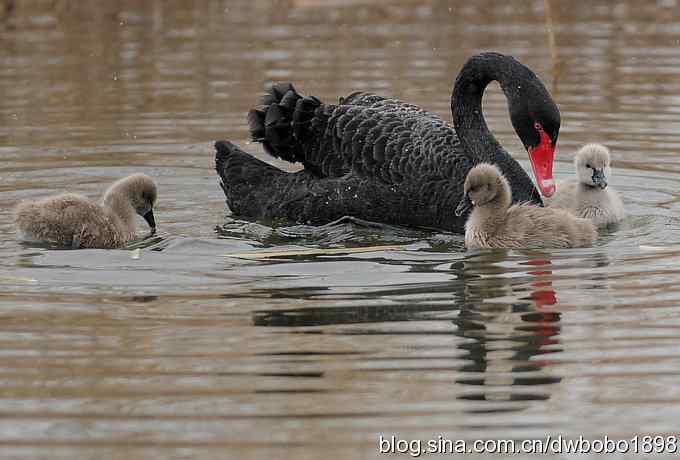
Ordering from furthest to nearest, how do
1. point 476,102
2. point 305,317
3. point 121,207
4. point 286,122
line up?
point 286,122, point 476,102, point 121,207, point 305,317

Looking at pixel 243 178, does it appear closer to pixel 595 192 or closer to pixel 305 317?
pixel 595 192

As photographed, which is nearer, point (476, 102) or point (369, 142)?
point (369, 142)

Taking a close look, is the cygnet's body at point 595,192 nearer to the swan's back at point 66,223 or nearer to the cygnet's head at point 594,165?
the cygnet's head at point 594,165

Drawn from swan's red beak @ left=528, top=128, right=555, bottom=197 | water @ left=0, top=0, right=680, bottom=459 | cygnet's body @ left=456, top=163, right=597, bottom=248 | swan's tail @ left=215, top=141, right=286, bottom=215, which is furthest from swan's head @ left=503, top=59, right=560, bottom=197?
swan's tail @ left=215, top=141, right=286, bottom=215

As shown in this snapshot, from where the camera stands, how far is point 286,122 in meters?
8.41

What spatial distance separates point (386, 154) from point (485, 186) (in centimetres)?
92

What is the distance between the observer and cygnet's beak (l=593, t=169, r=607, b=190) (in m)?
7.76

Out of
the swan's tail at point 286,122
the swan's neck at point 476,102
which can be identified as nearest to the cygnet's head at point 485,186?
the swan's neck at point 476,102

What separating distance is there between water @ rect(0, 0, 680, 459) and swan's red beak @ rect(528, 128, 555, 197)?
46cm

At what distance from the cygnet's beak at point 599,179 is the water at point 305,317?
282 millimetres

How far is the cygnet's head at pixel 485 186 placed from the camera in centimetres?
713

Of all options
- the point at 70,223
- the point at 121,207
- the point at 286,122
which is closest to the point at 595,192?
the point at 286,122

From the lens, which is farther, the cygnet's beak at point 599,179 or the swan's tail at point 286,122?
the swan's tail at point 286,122

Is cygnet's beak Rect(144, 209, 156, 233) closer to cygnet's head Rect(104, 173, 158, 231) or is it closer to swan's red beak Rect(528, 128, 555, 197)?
cygnet's head Rect(104, 173, 158, 231)
